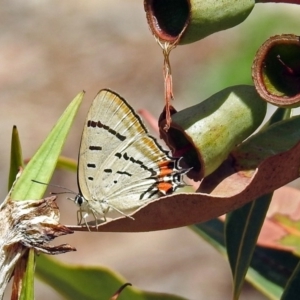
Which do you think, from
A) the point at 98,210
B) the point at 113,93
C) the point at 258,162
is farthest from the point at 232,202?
the point at 98,210

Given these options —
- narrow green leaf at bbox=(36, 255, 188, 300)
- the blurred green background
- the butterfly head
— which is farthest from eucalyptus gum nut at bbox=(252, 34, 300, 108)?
the blurred green background

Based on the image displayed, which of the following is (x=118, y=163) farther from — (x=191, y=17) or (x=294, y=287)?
(x=191, y=17)

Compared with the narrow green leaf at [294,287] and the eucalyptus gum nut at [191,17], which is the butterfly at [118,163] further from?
the eucalyptus gum nut at [191,17]

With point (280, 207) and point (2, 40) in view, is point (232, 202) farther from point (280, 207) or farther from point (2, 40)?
point (2, 40)

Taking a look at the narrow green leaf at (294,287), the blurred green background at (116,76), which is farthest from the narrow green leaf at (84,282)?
the blurred green background at (116,76)

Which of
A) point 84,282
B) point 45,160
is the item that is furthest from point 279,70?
point 84,282

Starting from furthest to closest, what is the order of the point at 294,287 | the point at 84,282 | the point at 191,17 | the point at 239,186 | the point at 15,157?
the point at 84,282
the point at 294,287
the point at 15,157
the point at 239,186
the point at 191,17
